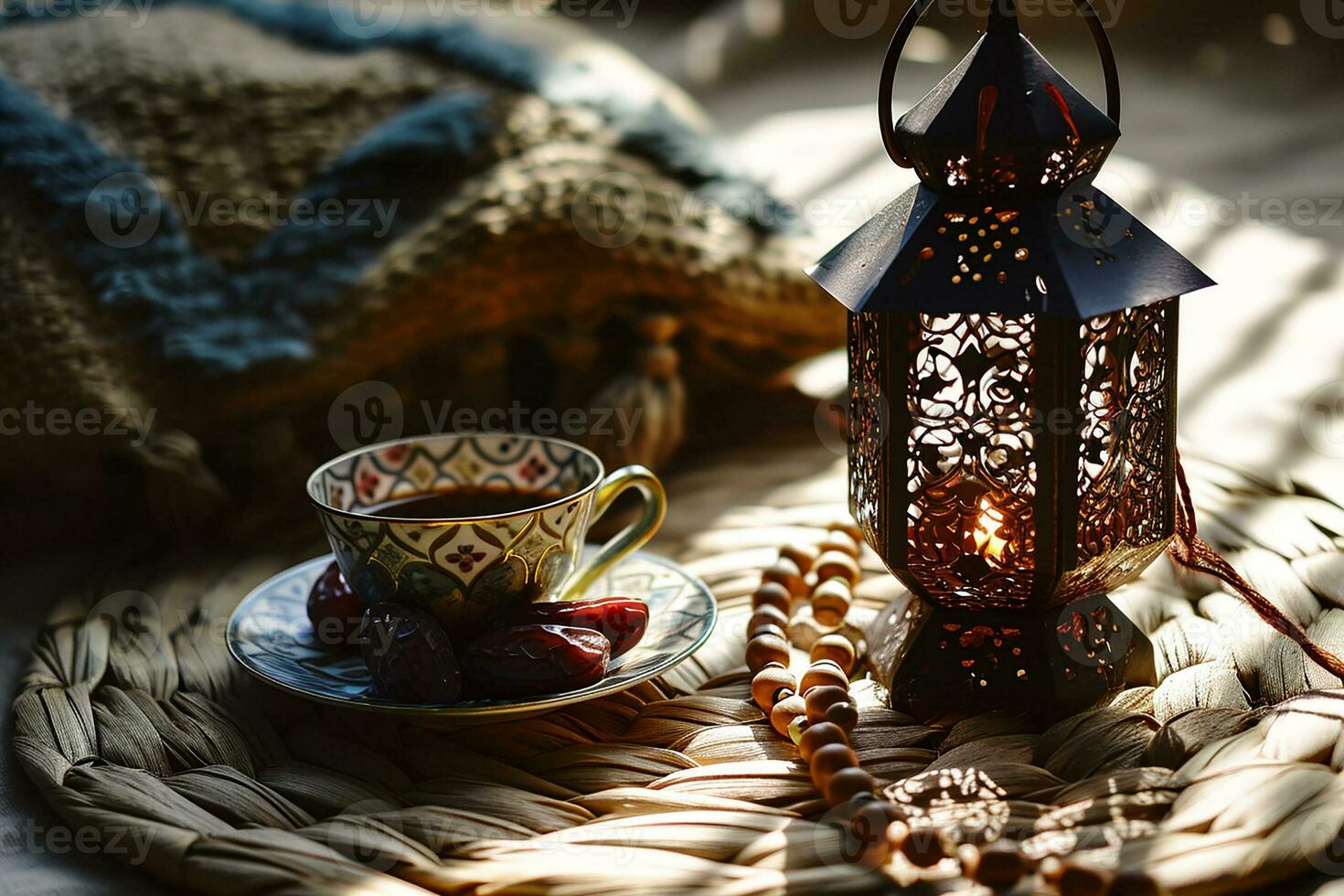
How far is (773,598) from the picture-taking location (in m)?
0.97

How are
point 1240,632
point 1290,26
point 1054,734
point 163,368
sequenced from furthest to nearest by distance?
point 1290,26 → point 163,368 → point 1240,632 → point 1054,734

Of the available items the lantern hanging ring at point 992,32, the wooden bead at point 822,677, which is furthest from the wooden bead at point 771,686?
the lantern hanging ring at point 992,32

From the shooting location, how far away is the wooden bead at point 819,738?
0.76 metres

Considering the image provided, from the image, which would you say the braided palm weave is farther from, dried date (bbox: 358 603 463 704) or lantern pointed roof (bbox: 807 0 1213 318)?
lantern pointed roof (bbox: 807 0 1213 318)

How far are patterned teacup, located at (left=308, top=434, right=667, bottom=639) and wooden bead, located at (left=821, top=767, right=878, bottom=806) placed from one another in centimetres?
25

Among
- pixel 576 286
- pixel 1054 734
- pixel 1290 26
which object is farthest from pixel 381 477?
pixel 1290 26

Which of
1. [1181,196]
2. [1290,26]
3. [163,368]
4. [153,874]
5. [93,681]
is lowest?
[153,874]

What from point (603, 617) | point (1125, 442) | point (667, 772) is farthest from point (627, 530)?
point (1125, 442)

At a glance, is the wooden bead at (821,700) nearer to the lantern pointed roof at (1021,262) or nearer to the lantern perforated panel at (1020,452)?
the lantern perforated panel at (1020,452)

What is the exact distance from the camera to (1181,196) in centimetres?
215

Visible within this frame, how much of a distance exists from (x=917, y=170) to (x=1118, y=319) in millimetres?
149

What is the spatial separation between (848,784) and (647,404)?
58 centimetres

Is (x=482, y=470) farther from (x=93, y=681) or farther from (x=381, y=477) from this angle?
(x=93, y=681)

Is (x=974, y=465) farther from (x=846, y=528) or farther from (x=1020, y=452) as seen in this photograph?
(x=846, y=528)
